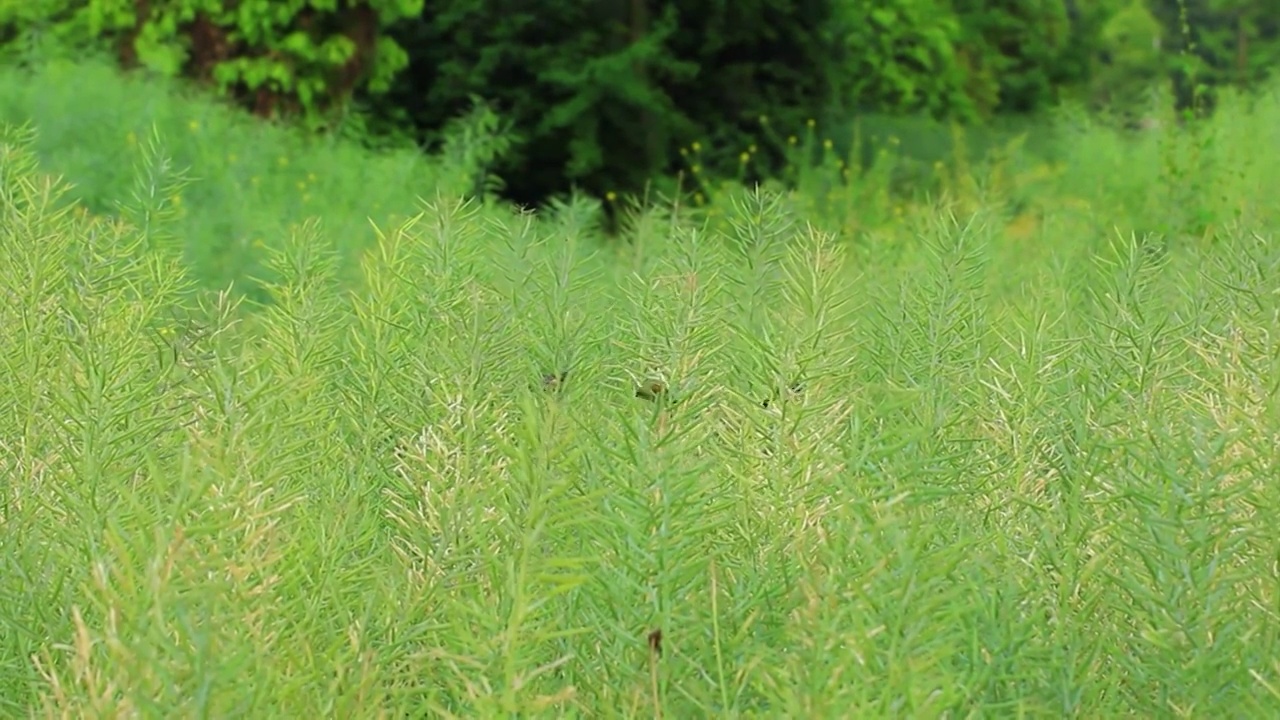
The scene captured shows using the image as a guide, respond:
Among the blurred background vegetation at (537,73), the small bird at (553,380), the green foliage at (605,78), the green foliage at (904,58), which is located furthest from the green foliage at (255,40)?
the small bird at (553,380)

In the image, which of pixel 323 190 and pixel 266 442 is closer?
pixel 266 442

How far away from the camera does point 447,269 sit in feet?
7.46

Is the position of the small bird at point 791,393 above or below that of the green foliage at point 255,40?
above

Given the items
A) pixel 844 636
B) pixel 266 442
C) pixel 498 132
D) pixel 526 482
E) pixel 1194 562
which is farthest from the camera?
pixel 498 132

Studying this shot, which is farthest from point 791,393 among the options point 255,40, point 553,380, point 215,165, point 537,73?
point 537,73

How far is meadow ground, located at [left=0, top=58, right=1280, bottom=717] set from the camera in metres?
1.32

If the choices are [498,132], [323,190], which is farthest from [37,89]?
[498,132]

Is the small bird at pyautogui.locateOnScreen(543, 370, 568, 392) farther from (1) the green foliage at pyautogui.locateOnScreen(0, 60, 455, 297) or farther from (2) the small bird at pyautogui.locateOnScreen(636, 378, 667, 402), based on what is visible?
(1) the green foliage at pyautogui.locateOnScreen(0, 60, 455, 297)

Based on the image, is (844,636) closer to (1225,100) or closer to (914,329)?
(914,329)

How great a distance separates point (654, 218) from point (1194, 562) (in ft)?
10.0

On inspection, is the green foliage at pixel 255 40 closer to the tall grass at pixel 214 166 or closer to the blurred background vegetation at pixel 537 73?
the blurred background vegetation at pixel 537 73

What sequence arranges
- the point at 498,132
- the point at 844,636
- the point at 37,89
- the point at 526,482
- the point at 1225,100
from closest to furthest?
1. the point at 844,636
2. the point at 526,482
3. the point at 37,89
4. the point at 498,132
5. the point at 1225,100

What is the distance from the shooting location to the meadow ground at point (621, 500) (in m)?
1.32

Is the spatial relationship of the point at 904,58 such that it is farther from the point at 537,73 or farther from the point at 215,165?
the point at 215,165
